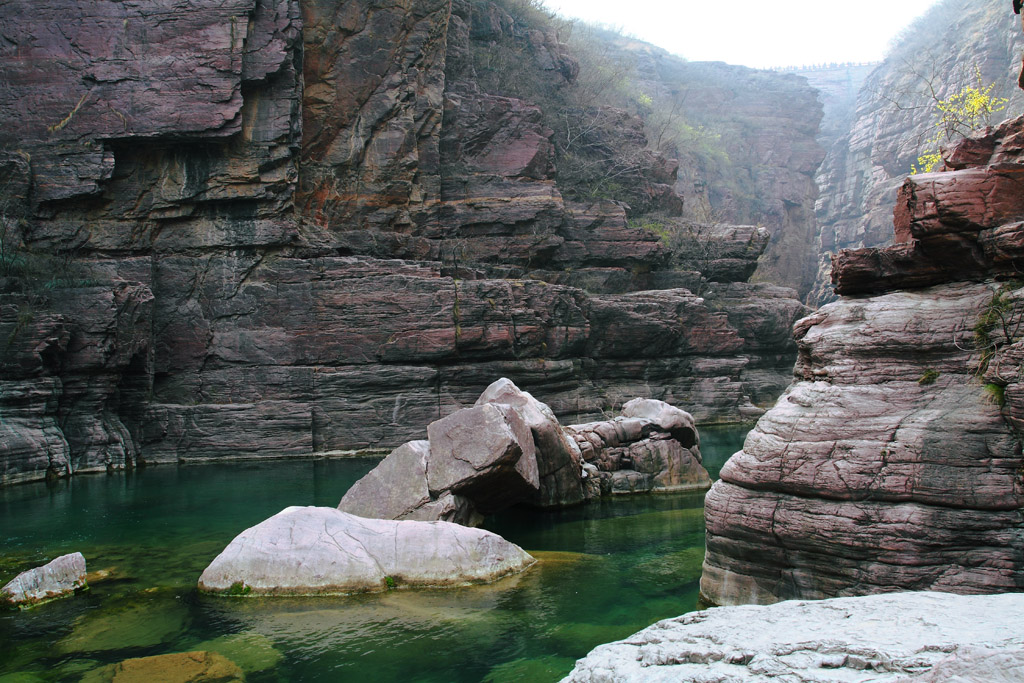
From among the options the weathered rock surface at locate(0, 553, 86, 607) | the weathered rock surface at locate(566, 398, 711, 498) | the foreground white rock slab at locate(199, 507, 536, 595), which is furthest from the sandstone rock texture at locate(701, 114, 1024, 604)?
the weathered rock surface at locate(566, 398, 711, 498)

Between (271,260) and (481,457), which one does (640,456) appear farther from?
(271,260)

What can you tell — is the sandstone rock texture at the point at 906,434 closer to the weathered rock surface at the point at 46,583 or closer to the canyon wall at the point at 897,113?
the weathered rock surface at the point at 46,583

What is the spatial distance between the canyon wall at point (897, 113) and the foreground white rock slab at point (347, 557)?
38088 millimetres

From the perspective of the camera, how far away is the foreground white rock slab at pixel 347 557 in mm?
8312

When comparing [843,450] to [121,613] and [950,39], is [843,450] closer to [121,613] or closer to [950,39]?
[121,613]

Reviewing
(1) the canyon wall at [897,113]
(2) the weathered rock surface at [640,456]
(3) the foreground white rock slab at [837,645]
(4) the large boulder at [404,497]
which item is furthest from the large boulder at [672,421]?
(1) the canyon wall at [897,113]

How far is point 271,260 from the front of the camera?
23391mm

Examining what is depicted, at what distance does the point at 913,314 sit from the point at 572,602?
450 centimetres

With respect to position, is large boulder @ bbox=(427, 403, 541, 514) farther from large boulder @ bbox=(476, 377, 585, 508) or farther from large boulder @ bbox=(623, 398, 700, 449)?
large boulder @ bbox=(623, 398, 700, 449)

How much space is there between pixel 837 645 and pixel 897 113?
6325cm

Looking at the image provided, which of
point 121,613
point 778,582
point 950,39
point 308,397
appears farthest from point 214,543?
point 950,39

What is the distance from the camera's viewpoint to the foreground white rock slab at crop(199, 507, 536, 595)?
8312mm

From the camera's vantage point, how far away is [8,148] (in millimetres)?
22422

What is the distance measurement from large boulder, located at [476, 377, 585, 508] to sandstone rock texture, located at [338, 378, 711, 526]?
0.02 m
